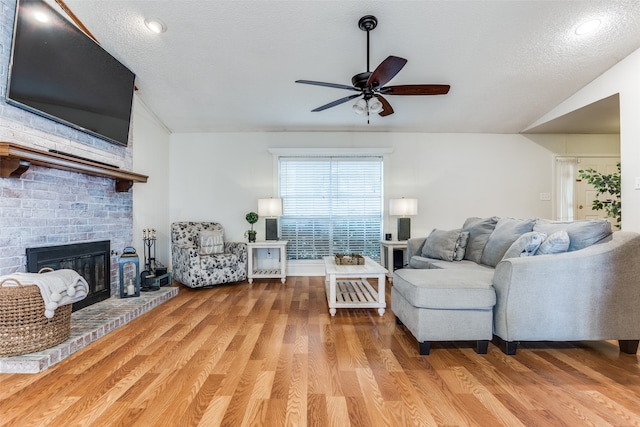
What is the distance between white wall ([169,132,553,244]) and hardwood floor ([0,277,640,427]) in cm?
262

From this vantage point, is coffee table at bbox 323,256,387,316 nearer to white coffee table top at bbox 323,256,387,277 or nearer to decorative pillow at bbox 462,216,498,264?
white coffee table top at bbox 323,256,387,277

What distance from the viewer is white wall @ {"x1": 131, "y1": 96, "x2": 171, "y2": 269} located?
392 centimetres

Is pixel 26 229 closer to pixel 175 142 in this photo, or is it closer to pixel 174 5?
pixel 174 5

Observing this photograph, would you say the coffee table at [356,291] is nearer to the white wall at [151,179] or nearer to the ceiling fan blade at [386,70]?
the ceiling fan blade at [386,70]

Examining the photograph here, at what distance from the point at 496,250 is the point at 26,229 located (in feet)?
13.3

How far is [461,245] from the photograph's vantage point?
11.2 ft

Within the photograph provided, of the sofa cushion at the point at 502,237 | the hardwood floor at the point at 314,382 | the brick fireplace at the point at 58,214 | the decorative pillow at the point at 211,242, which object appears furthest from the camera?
the decorative pillow at the point at 211,242

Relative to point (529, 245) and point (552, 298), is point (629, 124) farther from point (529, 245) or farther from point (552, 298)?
point (552, 298)

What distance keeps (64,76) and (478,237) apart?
13.8ft

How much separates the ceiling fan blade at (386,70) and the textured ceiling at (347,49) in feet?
2.30

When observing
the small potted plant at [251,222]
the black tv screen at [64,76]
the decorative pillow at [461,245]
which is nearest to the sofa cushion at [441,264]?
the decorative pillow at [461,245]

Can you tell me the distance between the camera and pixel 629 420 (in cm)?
141

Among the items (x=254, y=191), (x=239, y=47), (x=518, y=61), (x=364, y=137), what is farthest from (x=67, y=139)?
(x=518, y=61)

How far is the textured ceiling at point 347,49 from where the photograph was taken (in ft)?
8.48
